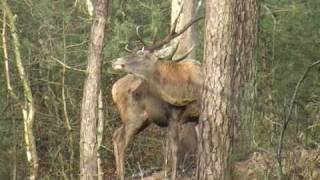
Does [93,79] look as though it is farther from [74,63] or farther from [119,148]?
[74,63]

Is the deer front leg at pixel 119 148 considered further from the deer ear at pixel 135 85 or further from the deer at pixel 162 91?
the deer ear at pixel 135 85

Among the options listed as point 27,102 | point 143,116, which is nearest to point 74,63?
point 27,102

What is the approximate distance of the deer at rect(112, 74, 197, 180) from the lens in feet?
31.3

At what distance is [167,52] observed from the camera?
9734mm

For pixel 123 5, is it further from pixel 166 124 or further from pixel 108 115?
pixel 166 124

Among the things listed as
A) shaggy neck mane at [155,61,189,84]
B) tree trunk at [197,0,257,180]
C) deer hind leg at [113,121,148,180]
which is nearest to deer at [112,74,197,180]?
deer hind leg at [113,121,148,180]

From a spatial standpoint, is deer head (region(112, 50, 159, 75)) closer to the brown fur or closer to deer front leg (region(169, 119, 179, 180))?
the brown fur

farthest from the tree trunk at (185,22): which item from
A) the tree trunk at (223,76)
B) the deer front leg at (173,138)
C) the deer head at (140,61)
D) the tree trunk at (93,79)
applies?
the tree trunk at (223,76)

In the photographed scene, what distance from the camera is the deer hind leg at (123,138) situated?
9.88 metres

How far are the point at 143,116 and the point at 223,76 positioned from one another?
12.5 ft

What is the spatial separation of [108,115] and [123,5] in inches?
92.1

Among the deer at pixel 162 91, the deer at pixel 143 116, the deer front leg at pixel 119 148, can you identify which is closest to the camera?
the deer at pixel 162 91

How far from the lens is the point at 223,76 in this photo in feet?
20.2

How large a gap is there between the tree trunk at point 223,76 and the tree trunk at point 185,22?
191 inches
